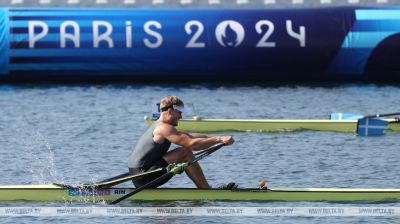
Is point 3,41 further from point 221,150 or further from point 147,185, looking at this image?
point 147,185

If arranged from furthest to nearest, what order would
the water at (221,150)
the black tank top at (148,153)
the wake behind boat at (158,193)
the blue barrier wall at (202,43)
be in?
1. the blue barrier wall at (202,43)
2. the water at (221,150)
3. the black tank top at (148,153)
4. the wake behind boat at (158,193)

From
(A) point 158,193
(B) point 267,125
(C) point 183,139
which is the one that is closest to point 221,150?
(B) point 267,125

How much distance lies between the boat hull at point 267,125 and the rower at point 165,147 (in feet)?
34.4

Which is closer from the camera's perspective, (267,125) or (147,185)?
(147,185)

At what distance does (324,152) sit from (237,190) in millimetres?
8363

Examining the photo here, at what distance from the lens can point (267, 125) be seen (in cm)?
2950

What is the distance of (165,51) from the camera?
135ft

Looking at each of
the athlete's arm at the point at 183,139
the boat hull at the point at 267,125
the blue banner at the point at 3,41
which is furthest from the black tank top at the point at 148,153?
the blue banner at the point at 3,41

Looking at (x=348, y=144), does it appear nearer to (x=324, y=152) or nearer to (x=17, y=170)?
(x=324, y=152)

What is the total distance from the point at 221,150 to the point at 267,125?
113 inches

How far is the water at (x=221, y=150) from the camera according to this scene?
22781mm

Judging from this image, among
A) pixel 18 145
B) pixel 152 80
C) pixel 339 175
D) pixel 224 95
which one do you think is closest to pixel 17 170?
pixel 18 145

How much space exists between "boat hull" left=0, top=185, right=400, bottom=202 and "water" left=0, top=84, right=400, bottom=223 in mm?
108

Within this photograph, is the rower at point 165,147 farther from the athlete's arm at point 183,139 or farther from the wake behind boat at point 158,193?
the wake behind boat at point 158,193
